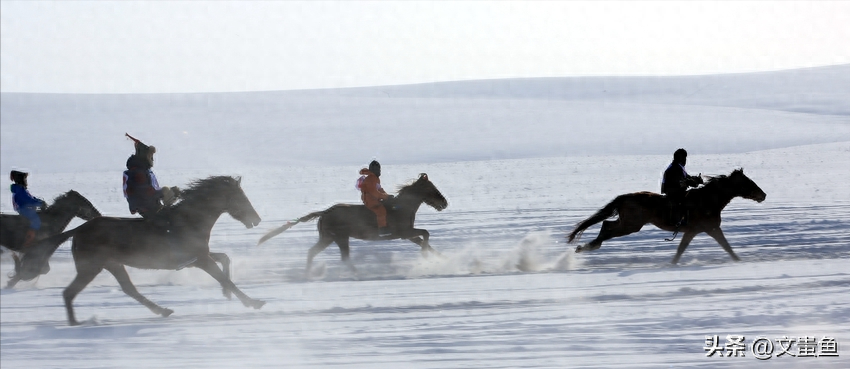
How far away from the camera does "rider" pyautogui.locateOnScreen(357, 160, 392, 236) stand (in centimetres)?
1300

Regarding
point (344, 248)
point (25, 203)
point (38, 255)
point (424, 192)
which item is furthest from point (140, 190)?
point (424, 192)

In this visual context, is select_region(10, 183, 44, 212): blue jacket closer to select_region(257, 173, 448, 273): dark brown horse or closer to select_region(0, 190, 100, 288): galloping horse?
select_region(0, 190, 100, 288): galloping horse

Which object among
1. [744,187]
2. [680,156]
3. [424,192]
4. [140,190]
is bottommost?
[424,192]

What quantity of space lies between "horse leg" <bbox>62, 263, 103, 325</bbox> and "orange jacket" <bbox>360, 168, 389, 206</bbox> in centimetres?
437

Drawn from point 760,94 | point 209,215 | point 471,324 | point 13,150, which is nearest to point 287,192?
point 209,215

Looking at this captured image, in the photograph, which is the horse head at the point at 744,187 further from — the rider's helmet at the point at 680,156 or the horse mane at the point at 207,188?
the horse mane at the point at 207,188

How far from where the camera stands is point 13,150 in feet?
142

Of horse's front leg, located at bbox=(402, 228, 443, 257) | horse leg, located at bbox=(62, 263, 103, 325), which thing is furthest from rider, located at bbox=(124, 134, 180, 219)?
horse's front leg, located at bbox=(402, 228, 443, 257)

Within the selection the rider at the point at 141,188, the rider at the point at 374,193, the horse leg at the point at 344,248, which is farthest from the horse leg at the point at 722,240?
the rider at the point at 141,188

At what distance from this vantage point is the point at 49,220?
12812 mm

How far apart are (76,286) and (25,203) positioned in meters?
3.59

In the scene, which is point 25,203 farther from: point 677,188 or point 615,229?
point 677,188

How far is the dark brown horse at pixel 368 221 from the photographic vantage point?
12812 mm

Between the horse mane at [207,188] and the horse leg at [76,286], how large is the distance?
1.13 metres
